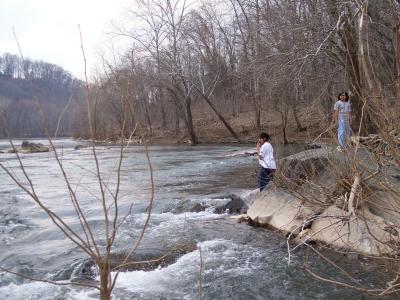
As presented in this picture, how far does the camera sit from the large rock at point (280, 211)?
8.52 metres

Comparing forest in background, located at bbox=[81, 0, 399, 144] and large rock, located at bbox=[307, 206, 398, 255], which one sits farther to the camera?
forest in background, located at bbox=[81, 0, 399, 144]

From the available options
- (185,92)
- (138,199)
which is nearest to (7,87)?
(185,92)

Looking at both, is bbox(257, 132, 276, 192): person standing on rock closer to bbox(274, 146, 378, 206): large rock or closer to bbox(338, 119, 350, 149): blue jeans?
bbox(274, 146, 378, 206): large rock

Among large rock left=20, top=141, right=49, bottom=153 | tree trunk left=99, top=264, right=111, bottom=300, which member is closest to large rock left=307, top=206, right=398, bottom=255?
tree trunk left=99, top=264, right=111, bottom=300

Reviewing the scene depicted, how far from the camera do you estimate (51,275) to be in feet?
22.0

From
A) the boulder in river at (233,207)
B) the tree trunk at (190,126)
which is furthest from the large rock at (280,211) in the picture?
the tree trunk at (190,126)

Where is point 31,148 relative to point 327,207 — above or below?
above

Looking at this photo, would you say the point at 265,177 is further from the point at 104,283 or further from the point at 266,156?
the point at 104,283

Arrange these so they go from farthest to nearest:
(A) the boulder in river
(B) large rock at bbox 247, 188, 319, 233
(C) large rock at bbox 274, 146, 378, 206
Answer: (A) the boulder in river, (B) large rock at bbox 247, 188, 319, 233, (C) large rock at bbox 274, 146, 378, 206

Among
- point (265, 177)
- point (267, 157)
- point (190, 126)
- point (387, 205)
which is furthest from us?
point (190, 126)

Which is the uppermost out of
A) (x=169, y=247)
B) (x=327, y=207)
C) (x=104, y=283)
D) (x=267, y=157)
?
(x=104, y=283)

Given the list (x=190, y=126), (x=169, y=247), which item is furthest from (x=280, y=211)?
A: (x=190, y=126)

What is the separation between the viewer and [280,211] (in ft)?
29.9

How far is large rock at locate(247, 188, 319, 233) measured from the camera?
8516 mm
